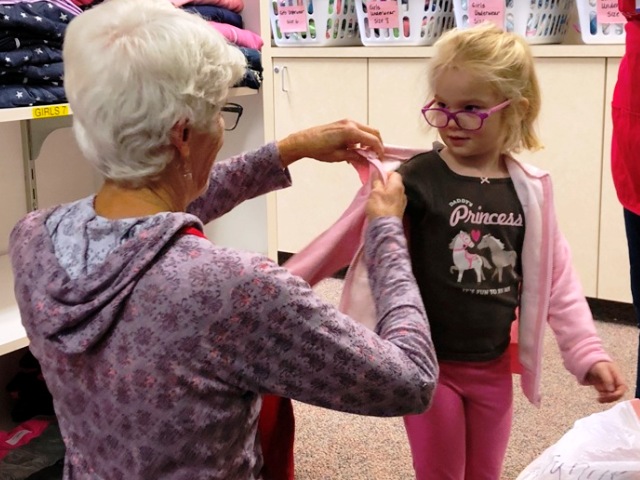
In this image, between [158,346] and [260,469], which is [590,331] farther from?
[158,346]

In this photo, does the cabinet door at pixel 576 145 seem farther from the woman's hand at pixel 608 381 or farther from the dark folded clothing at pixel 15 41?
the dark folded clothing at pixel 15 41

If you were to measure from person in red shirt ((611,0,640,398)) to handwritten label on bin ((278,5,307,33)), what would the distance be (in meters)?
1.66

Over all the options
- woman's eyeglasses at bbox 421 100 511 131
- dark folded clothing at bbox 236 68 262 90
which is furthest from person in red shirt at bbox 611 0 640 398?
dark folded clothing at bbox 236 68 262 90

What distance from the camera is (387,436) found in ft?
7.14

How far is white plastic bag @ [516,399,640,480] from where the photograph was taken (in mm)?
1154

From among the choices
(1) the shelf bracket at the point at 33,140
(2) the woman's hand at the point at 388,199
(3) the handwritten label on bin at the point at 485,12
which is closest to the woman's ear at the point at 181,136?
(2) the woman's hand at the point at 388,199

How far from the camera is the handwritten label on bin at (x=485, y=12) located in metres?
2.79

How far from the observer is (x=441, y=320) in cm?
137

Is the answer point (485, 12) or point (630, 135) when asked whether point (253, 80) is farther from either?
point (485, 12)

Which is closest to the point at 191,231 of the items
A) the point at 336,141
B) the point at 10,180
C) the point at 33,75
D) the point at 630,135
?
the point at 336,141

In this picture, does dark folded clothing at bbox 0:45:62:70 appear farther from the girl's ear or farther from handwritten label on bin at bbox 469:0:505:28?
handwritten label on bin at bbox 469:0:505:28

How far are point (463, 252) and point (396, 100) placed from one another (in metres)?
1.86

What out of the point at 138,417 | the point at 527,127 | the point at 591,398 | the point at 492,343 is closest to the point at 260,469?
the point at 138,417

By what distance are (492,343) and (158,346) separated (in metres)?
0.66
